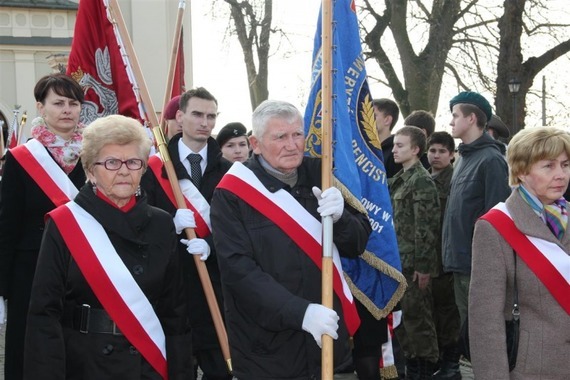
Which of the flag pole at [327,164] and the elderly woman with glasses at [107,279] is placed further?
the flag pole at [327,164]

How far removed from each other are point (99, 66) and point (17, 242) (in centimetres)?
140

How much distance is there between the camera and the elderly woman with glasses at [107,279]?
142 inches

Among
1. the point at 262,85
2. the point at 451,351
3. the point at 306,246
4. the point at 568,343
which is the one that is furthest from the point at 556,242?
the point at 262,85

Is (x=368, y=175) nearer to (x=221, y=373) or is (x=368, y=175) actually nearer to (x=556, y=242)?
(x=556, y=242)

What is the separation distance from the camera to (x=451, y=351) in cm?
719

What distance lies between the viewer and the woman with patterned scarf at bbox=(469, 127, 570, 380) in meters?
3.71

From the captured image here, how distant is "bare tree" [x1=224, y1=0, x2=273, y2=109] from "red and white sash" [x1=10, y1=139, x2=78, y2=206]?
1440cm

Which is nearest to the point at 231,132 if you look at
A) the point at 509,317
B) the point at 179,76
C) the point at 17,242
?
the point at 179,76

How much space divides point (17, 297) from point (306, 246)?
2085 mm

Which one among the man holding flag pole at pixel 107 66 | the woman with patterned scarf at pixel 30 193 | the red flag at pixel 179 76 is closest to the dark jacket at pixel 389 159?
the red flag at pixel 179 76

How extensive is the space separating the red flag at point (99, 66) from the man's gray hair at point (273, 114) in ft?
6.32

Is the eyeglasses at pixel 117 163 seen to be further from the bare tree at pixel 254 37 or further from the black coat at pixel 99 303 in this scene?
the bare tree at pixel 254 37

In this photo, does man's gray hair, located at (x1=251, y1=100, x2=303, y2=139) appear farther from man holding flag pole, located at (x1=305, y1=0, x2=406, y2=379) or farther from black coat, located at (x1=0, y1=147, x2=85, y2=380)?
black coat, located at (x1=0, y1=147, x2=85, y2=380)

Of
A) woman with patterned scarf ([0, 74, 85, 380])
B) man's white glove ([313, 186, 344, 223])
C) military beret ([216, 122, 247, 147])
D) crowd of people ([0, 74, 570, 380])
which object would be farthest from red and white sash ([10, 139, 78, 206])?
military beret ([216, 122, 247, 147])
